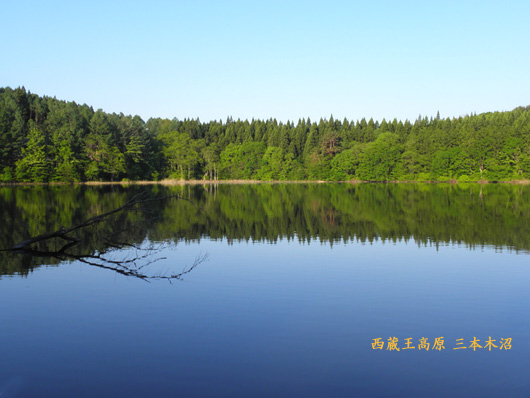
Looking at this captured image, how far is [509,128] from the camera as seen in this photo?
9488 centimetres

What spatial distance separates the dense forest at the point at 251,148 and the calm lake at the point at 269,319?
69.3 m

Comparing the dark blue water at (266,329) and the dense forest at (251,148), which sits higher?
the dense forest at (251,148)

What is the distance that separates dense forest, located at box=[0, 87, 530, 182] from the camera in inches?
3246

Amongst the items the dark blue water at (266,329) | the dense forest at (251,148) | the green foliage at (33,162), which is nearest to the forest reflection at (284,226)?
the dark blue water at (266,329)

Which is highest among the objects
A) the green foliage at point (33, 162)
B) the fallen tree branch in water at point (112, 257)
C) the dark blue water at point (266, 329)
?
the green foliage at point (33, 162)

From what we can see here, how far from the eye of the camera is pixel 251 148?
115m

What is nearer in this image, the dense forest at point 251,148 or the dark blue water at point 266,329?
the dark blue water at point 266,329

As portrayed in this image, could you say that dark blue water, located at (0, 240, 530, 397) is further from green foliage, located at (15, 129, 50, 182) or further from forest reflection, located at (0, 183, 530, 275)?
green foliage, located at (15, 129, 50, 182)

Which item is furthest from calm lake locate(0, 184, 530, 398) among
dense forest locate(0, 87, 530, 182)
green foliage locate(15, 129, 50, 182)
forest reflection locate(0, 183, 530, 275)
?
dense forest locate(0, 87, 530, 182)

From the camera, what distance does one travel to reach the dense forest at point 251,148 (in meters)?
82.4

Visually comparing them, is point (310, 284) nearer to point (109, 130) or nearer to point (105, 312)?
point (105, 312)

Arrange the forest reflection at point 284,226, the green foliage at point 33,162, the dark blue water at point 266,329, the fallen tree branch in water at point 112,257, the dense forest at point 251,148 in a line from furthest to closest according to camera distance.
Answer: the dense forest at point 251,148
the green foliage at point 33,162
the forest reflection at point 284,226
the fallen tree branch in water at point 112,257
the dark blue water at point 266,329

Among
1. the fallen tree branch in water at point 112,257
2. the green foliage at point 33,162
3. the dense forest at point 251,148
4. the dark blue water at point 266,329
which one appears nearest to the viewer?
the dark blue water at point 266,329

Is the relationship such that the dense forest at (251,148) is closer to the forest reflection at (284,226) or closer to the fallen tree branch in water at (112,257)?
the forest reflection at (284,226)
